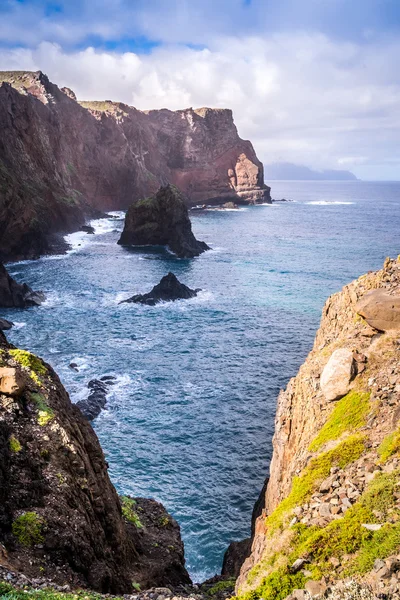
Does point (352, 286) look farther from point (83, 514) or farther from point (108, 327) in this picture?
point (108, 327)

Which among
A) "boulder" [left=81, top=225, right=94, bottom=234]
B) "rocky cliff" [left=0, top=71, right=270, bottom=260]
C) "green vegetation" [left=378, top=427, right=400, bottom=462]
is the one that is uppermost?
"rocky cliff" [left=0, top=71, right=270, bottom=260]

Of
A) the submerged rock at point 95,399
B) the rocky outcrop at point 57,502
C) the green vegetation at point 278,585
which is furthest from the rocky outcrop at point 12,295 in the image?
the green vegetation at point 278,585

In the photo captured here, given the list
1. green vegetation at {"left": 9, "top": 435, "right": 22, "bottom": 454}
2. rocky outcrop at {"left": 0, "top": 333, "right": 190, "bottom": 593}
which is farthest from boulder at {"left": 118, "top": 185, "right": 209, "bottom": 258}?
green vegetation at {"left": 9, "top": 435, "right": 22, "bottom": 454}

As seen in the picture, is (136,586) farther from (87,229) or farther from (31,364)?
(87,229)

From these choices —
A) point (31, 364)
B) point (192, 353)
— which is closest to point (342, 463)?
point (31, 364)

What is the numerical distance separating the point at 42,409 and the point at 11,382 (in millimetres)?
1526

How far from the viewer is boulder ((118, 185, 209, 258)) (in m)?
105

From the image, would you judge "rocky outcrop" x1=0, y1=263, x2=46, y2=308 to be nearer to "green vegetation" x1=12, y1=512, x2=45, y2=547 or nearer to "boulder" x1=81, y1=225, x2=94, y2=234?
"green vegetation" x1=12, y1=512, x2=45, y2=547

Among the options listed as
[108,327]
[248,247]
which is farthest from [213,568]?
[248,247]

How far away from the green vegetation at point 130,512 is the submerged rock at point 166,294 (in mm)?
43355

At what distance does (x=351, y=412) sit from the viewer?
15.7 meters

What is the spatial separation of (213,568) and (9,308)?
1828 inches

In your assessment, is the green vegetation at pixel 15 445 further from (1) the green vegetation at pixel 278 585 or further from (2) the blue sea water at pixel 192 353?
(2) the blue sea water at pixel 192 353

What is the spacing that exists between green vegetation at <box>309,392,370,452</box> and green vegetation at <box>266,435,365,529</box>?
88 cm
